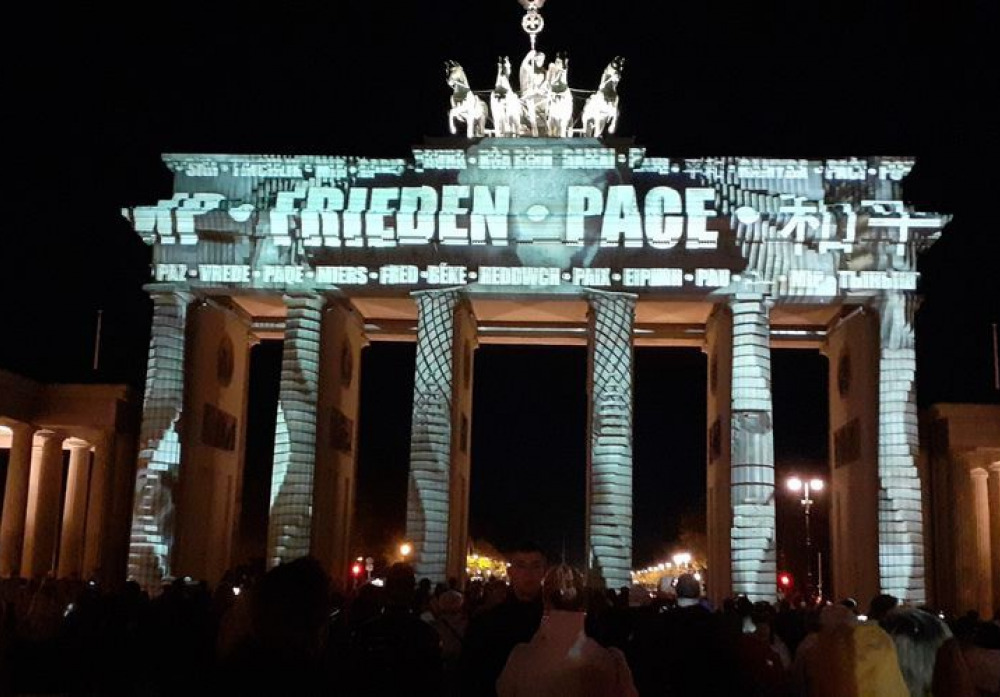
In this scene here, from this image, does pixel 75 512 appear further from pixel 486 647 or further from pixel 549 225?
pixel 486 647

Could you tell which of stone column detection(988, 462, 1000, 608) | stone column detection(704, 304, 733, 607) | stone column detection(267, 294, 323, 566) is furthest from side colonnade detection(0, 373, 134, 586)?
stone column detection(988, 462, 1000, 608)

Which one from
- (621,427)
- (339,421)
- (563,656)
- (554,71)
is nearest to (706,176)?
(554,71)

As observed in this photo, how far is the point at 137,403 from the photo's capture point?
5166 centimetres

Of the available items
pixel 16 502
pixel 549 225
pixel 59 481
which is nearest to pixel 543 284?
pixel 549 225

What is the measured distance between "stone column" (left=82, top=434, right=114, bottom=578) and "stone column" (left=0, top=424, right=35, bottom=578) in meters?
2.55

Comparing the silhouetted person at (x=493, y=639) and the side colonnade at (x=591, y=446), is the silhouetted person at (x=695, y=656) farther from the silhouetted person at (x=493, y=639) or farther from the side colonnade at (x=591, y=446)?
the side colonnade at (x=591, y=446)

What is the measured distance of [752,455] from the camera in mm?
41500

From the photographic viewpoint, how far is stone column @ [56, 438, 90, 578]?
51.9 metres

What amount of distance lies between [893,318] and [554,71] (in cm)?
1479

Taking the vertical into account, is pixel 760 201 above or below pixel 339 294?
above

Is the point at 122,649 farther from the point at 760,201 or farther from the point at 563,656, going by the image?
the point at 760,201

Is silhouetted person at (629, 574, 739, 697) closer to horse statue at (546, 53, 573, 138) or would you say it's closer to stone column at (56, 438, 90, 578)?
horse statue at (546, 53, 573, 138)

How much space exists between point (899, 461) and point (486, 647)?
3516cm

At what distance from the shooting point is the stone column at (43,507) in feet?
166
